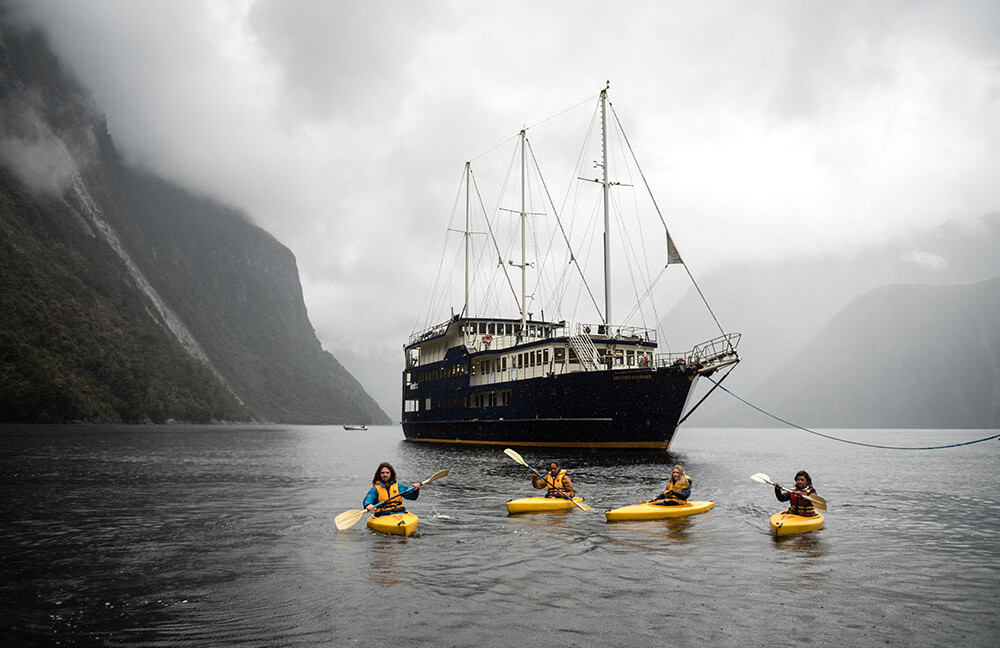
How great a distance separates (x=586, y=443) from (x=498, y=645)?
39.7 metres

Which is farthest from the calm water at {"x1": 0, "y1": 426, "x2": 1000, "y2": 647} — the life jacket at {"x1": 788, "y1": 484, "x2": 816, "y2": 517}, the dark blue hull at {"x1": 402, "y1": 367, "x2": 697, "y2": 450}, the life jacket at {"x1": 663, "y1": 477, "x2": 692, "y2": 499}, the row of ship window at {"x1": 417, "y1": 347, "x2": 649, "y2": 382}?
the row of ship window at {"x1": 417, "y1": 347, "x2": 649, "y2": 382}

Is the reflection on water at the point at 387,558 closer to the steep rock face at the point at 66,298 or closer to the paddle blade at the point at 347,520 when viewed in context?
the paddle blade at the point at 347,520

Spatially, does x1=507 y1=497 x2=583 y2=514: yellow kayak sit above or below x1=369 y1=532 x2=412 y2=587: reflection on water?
above

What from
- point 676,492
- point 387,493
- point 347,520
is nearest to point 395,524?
point 387,493

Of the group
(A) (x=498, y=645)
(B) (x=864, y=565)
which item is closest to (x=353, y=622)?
(A) (x=498, y=645)

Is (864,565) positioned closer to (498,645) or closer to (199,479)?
(498,645)

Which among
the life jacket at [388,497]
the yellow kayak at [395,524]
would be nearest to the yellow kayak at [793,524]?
the yellow kayak at [395,524]

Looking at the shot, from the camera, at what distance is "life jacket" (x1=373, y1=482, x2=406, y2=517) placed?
19.1 metres

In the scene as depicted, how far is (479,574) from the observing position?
1367cm

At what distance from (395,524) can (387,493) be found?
4.51ft

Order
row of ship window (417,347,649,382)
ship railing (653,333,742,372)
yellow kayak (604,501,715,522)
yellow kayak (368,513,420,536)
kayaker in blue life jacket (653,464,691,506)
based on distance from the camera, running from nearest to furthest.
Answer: yellow kayak (368,513,420,536) < yellow kayak (604,501,715,522) < kayaker in blue life jacket (653,464,691,506) < ship railing (653,333,742,372) < row of ship window (417,347,649,382)

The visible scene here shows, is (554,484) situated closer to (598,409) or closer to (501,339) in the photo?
(598,409)

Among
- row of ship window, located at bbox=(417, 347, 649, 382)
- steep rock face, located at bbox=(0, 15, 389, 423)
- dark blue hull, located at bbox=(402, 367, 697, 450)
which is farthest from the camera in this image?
steep rock face, located at bbox=(0, 15, 389, 423)

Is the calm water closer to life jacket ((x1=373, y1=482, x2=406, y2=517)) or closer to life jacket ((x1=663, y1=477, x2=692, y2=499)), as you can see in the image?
life jacket ((x1=373, y1=482, x2=406, y2=517))
